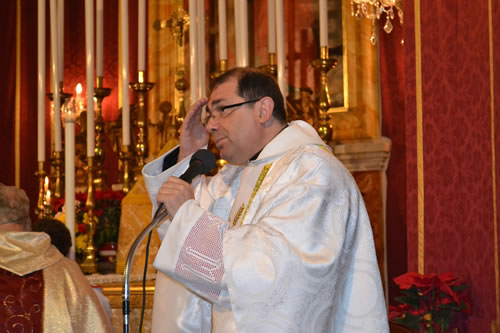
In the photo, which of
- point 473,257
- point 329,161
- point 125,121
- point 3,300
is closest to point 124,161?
point 125,121

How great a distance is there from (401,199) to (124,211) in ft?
7.32

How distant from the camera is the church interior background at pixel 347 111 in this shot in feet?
12.0

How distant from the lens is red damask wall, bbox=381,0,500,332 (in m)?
3.53

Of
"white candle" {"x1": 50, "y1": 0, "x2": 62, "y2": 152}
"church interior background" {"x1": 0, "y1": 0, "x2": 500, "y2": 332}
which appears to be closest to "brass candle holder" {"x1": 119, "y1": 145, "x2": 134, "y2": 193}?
"church interior background" {"x1": 0, "y1": 0, "x2": 500, "y2": 332}

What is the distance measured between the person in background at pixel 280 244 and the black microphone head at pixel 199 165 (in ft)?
0.11

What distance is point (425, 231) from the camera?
13.1ft

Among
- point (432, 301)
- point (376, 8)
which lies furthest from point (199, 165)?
point (376, 8)

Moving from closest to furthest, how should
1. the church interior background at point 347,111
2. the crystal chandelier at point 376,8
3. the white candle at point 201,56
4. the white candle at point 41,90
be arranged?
the church interior background at point 347,111, the white candle at point 201,56, the white candle at point 41,90, the crystal chandelier at point 376,8

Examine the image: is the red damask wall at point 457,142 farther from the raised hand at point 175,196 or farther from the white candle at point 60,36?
the white candle at point 60,36

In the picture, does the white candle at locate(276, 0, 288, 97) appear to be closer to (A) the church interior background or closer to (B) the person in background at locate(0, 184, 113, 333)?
(A) the church interior background

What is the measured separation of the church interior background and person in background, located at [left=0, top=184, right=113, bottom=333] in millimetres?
423

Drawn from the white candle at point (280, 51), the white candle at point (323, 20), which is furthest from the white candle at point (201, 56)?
the white candle at point (323, 20)

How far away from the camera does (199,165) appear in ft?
7.88

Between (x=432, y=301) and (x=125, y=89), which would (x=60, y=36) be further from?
(x=432, y=301)
